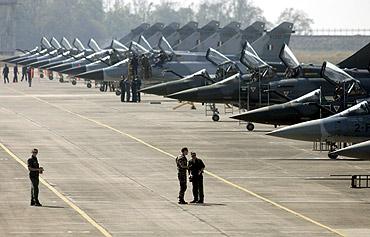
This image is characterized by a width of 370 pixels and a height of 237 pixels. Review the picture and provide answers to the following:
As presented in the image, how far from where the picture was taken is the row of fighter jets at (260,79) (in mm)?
36688

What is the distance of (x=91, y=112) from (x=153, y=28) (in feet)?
146

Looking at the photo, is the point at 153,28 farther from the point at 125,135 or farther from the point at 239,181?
the point at 239,181

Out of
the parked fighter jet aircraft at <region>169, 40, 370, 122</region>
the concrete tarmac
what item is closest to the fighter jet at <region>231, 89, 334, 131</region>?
the concrete tarmac

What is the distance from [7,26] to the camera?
7160 inches

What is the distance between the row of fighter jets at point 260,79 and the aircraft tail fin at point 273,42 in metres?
0.05

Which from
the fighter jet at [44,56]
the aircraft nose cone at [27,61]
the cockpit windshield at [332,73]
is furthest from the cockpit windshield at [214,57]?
the aircraft nose cone at [27,61]

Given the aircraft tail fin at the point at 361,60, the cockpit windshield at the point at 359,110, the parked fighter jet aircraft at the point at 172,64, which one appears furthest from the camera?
the parked fighter jet aircraft at the point at 172,64

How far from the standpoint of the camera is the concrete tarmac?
2759 centimetres

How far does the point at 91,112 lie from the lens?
6172 centimetres

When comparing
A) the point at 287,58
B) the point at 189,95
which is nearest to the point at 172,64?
the point at 189,95

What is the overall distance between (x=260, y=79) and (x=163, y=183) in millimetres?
17916

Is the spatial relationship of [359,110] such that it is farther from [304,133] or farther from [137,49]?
[137,49]

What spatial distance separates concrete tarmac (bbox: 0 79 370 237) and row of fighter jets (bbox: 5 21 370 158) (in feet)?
3.37

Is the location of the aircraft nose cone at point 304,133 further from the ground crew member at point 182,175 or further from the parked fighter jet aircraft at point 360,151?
the ground crew member at point 182,175
